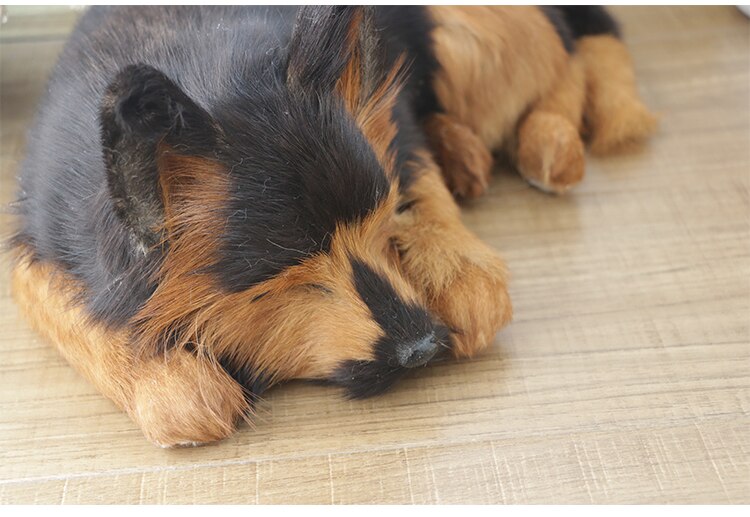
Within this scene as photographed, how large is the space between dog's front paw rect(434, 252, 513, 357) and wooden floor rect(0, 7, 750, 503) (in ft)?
0.19

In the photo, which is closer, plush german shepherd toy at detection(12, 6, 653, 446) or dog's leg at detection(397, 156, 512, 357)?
plush german shepherd toy at detection(12, 6, 653, 446)

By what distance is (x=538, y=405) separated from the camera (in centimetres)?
132

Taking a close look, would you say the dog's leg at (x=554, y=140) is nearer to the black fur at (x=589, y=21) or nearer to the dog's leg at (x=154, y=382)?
the black fur at (x=589, y=21)

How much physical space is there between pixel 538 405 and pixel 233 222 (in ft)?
1.84

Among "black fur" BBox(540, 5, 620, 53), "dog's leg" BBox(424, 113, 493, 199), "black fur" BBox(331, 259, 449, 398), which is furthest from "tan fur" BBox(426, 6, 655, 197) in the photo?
"black fur" BBox(331, 259, 449, 398)

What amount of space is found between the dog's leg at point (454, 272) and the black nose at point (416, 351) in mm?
135

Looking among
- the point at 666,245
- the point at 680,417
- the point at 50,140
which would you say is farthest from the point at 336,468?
the point at 666,245

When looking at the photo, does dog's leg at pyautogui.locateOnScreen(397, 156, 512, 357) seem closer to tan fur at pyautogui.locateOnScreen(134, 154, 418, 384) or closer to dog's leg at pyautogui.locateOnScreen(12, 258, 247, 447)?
tan fur at pyautogui.locateOnScreen(134, 154, 418, 384)

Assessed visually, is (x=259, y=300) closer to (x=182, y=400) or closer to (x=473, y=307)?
(x=182, y=400)

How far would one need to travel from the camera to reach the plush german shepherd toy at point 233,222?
1.08 m

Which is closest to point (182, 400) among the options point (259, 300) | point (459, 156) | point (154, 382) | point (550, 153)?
point (154, 382)

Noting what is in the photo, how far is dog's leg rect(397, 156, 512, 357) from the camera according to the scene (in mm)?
1352

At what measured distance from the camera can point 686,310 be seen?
4.83 feet

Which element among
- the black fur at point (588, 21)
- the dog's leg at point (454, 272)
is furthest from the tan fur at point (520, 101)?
the dog's leg at point (454, 272)
